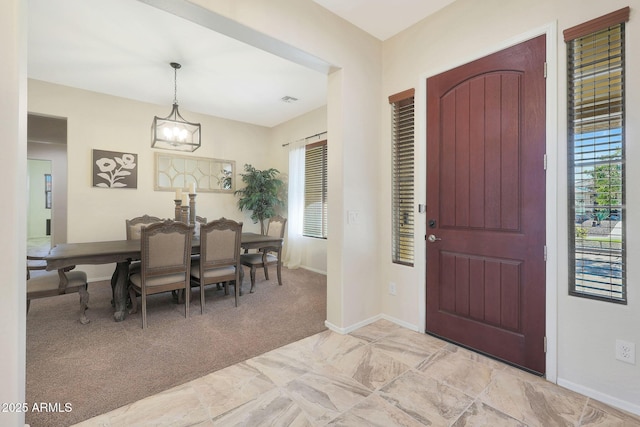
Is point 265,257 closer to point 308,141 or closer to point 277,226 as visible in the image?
point 277,226

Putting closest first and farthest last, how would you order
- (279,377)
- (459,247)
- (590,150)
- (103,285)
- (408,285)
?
(590,150)
(279,377)
(459,247)
(408,285)
(103,285)

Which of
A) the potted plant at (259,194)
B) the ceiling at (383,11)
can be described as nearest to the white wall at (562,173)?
the ceiling at (383,11)

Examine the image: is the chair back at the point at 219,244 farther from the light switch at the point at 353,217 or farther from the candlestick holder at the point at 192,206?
the light switch at the point at 353,217

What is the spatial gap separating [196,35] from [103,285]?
362cm

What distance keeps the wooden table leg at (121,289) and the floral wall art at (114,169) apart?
206 centimetres

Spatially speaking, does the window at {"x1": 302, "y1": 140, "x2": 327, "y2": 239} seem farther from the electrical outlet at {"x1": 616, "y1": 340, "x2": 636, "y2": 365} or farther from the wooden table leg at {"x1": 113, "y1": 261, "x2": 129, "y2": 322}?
the electrical outlet at {"x1": 616, "y1": 340, "x2": 636, "y2": 365}

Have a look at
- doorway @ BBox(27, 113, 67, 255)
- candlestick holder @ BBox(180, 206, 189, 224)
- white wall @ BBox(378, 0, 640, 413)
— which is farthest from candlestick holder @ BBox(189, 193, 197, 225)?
white wall @ BBox(378, 0, 640, 413)

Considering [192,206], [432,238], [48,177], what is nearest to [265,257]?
[192,206]

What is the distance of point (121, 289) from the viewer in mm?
2922

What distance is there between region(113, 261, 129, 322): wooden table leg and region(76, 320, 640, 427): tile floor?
155cm

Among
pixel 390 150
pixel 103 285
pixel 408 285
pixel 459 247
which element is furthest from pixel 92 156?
pixel 459 247

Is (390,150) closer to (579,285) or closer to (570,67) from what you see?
(570,67)

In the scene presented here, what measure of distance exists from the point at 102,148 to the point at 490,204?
5.13 meters

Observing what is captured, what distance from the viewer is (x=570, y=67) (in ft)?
5.84
